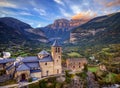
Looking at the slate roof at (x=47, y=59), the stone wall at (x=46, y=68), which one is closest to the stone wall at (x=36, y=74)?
the stone wall at (x=46, y=68)

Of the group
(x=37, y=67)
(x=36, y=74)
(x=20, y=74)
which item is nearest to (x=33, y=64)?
(x=37, y=67)

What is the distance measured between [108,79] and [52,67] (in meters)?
28.1

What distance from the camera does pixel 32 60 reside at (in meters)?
53.9

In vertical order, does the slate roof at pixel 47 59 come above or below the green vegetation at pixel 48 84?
above

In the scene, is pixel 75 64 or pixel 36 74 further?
pixel 75 64

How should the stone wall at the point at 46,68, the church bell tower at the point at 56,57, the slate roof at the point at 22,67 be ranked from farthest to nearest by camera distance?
the church bell tower at the point at 56,57, the stone wall at the point at 46,68, the slate roof at the point at 22,67

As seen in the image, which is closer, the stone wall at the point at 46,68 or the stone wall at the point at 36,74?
the stone wall at the point at 36,74

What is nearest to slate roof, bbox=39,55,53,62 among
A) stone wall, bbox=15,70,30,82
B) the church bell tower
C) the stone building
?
the church bell tower

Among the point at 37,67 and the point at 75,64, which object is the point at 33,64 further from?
the point at 75,64

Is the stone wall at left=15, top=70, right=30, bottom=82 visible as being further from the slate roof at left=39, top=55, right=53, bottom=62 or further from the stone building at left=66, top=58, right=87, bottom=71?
the stone building at left=66, top=58, right=87, bottom=71

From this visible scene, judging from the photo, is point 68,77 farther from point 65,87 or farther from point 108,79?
point 108,79

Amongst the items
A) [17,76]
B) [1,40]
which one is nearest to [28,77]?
[17,76]

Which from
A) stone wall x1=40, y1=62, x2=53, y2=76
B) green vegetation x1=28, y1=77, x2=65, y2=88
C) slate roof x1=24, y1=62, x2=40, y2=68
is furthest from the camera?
stone wall x1=40, y1=62, x2=53, y2=76

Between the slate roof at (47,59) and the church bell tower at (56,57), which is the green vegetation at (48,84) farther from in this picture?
the slate roof at (47,59)
